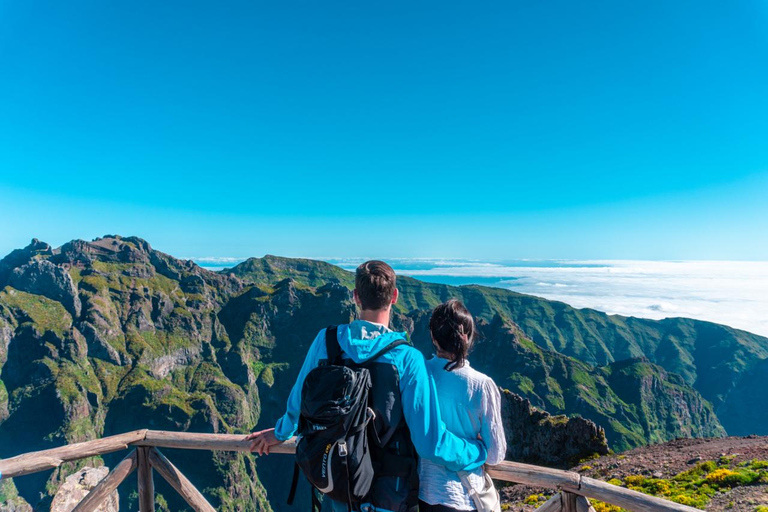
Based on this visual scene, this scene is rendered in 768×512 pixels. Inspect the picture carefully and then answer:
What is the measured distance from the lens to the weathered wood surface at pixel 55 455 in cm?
531

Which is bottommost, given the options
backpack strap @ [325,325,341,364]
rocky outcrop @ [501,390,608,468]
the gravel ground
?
rocky outcrop @ [501,390,608,468]

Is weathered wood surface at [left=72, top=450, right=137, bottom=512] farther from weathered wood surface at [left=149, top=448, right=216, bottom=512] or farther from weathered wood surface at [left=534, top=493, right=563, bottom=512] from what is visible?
weathered wood surface at [left=534, top=493, right=563, bottom=512]

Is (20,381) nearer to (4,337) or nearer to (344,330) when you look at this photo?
(4,337)

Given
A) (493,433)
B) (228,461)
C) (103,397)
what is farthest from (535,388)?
(493,433)

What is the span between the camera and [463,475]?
3930 millimetres

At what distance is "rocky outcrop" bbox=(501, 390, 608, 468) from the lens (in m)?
32.7

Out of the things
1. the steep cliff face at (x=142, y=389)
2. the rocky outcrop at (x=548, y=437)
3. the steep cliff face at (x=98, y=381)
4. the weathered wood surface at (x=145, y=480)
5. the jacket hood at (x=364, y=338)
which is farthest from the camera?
the steep cliff face at (x=142, y=389)

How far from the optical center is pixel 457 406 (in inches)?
156

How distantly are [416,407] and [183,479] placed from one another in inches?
205

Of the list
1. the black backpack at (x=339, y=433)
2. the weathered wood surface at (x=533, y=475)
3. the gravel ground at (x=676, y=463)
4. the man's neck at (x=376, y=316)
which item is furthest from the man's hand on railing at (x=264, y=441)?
the gravel ground at (x=676, y=463)

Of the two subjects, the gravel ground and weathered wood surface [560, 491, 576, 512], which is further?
the gravel ground

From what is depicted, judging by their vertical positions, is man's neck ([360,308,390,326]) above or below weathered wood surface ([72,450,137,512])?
above

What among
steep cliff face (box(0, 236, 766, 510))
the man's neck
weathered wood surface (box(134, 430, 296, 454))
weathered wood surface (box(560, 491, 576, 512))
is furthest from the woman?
steep cliff face (box(0, 236, 766, 510))

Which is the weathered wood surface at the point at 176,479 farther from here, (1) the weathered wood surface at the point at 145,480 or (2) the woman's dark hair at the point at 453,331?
(2) the woman's dark hair at the point at 453,331
